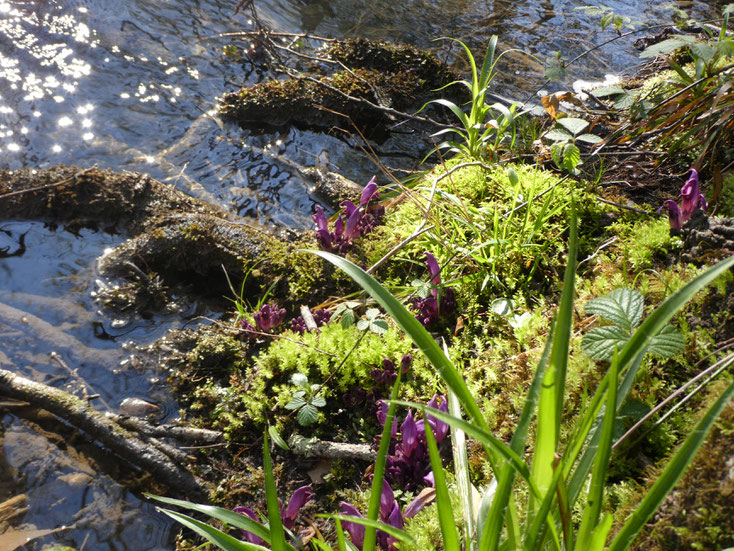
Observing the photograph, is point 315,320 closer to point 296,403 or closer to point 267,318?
point 267,318

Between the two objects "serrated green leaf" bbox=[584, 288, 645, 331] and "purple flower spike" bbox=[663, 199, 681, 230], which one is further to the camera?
"purple flower spike" bbox=[663, 199, 681, 230]

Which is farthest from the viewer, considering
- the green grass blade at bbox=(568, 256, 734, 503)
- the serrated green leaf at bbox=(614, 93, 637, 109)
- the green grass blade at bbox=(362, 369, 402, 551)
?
the serrated green leaf at bbox=(614, 93, 637, 109)

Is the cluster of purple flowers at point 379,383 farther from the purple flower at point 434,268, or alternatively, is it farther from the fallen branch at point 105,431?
the fallen branch at point 105,431

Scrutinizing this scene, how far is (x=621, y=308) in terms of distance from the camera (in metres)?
1.78

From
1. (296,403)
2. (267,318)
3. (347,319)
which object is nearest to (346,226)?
(267,318)

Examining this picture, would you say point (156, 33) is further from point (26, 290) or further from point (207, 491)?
point (207, 491)

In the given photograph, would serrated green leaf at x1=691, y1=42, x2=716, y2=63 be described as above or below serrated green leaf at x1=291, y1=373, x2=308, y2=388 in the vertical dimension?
above

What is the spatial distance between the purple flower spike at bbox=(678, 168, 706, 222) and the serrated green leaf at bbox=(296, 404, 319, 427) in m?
2.04

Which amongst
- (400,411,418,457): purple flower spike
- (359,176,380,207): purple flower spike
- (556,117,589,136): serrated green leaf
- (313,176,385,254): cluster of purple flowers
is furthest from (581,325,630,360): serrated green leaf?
(359,176,380,207): purple flower spike

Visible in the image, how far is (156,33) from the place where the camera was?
6.87 metres

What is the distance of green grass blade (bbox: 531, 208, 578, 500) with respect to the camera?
3.82 ft

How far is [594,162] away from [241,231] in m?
2.76

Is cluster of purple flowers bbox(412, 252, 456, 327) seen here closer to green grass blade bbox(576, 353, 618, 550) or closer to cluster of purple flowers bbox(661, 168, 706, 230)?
cluster of purple flowers bbox(661, 168, 706, 230)

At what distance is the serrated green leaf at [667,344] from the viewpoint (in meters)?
1.60
